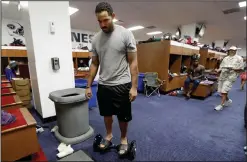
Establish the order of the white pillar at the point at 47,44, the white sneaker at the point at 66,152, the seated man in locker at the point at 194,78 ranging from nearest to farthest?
the white sneaker at the point at 66,152 → the white pillar at the point at 47,44 → the seated man in locker at the point at 194,78

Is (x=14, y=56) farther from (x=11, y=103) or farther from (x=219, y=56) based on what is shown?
(x=219, y=56)

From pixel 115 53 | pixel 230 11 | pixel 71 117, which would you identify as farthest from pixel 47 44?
pixel 230 11

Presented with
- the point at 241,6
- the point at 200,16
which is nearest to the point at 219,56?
the point at 200,16

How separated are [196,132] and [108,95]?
1.64 meters

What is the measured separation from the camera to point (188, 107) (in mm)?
3414

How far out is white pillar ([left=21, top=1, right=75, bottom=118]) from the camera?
2127 mm

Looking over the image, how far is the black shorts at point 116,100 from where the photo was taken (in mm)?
1475

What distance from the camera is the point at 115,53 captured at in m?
1.42

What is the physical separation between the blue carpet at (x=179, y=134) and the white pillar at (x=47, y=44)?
655mm

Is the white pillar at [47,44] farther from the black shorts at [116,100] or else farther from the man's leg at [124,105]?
the man's leg at [124,105]

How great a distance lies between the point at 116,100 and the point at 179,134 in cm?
130

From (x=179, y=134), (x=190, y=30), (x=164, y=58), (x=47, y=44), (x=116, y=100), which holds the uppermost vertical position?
(x=190, y=30)

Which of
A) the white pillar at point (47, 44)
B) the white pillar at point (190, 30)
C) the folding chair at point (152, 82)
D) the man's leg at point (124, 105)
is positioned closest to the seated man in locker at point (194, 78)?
the folding chair at point (152, 82)

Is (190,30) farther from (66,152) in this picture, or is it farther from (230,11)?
(66,152)
